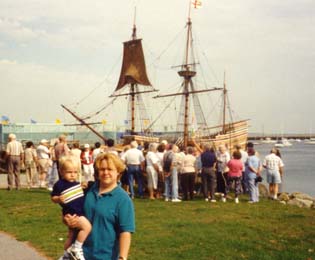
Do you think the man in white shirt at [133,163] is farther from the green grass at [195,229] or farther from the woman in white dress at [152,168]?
the green grass at [195,229]

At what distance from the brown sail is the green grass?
44.3 m

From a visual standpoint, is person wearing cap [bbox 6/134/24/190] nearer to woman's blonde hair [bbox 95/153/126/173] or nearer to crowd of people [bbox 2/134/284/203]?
crowd of people [bbox 2/134/284/203]

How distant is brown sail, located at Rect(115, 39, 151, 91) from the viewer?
60.0 meters

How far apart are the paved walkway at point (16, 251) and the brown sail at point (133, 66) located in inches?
1988

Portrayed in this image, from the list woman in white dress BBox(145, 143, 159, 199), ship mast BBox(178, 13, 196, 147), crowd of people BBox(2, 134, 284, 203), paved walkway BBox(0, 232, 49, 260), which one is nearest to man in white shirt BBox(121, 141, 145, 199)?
crowd of people BBox(2, 134, 284, 203)

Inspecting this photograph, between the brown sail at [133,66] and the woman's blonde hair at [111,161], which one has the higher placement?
the brown sail at [133,66]

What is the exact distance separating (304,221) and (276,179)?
5.28 m

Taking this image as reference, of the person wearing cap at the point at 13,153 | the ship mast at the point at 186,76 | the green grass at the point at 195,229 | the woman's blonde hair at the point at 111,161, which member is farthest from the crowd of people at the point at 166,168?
the ship mast at the point at 186,76

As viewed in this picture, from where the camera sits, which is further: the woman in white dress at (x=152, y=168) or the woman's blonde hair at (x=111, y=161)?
the woman in white dress at (x=152, y=168)

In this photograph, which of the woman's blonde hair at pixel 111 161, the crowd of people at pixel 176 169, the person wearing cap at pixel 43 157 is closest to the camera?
the woman's blonde hair at pixel 111 161

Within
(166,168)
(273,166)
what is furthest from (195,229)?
(273,166)

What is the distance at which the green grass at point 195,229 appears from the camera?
30.3 feet

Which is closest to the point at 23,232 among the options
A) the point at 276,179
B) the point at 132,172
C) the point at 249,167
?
the point at 132,172

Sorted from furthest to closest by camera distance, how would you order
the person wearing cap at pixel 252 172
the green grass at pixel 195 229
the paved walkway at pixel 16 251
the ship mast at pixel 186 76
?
the ship mast at pixel 186 76, the person wearing cap at pixel 252 172, the green grass at pixel 195 229, the paved walkway at pixel 16 251
